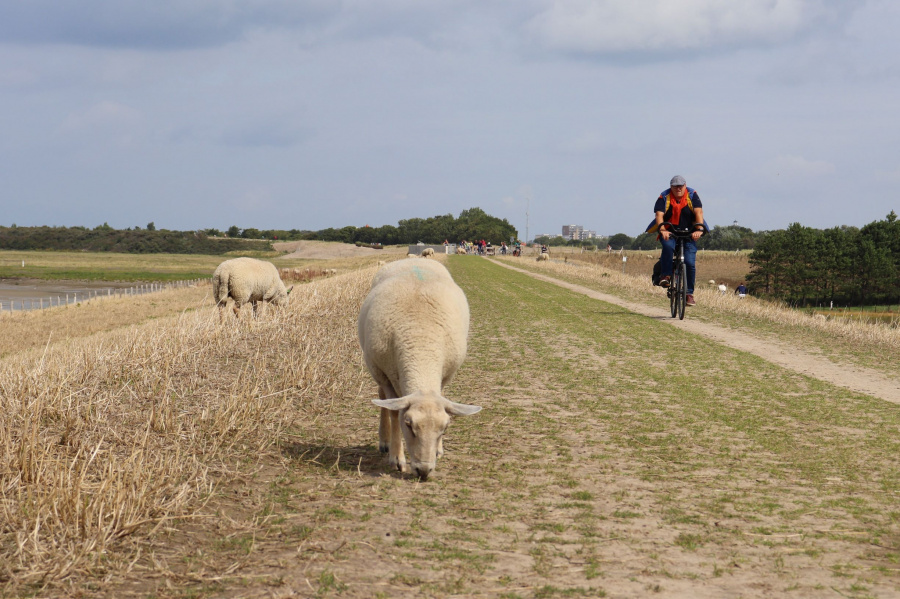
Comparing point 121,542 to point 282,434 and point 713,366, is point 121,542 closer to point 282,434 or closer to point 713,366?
point 282,434

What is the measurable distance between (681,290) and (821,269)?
8118 centimetres

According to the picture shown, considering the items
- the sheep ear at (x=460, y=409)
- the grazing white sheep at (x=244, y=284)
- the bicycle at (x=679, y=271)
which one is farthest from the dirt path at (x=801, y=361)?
the grazing white sheep at (x=244, y=284)

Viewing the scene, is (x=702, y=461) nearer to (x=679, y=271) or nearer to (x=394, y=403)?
(x=394, y=403)

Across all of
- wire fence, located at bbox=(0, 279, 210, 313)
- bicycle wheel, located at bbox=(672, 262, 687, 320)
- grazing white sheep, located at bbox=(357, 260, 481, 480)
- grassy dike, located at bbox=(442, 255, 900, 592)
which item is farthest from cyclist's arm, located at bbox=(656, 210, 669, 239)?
wire fence, located at bbox=(0, 279, 210, 313)

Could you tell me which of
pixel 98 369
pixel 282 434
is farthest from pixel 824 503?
pixel 98 369

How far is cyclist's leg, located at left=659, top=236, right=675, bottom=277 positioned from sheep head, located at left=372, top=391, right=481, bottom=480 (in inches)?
464

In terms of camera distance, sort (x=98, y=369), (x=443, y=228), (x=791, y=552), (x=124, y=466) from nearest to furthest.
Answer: (x=791, y=552), (x=124, y=466), (x=98, y=369), (x=443, y=228)

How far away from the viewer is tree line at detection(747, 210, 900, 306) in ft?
287

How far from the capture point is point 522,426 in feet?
25.6

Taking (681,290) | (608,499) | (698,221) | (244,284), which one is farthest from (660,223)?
(608,499)

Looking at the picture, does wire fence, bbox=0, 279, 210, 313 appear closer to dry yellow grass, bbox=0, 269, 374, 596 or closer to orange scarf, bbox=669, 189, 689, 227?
Result: dry yellow grass, bbox=0, 269, 374, 596

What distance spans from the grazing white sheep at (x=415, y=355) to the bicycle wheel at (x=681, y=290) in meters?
10.6

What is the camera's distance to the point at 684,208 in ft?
Answer: 54.1

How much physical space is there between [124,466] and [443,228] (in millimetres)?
193148
